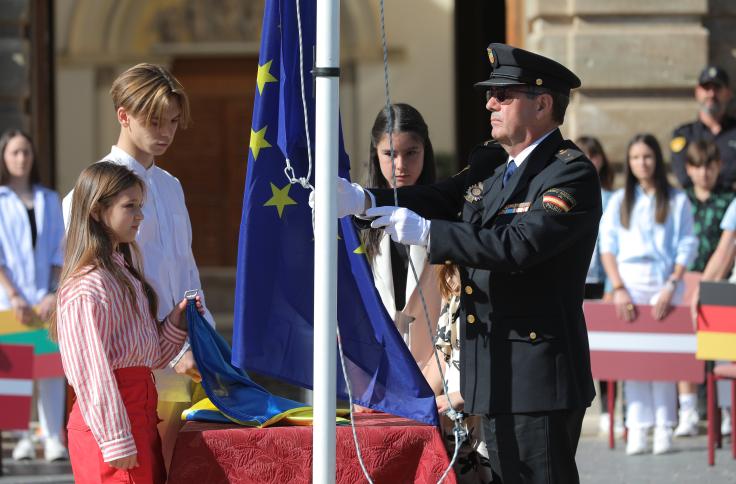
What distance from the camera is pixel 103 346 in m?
3.79

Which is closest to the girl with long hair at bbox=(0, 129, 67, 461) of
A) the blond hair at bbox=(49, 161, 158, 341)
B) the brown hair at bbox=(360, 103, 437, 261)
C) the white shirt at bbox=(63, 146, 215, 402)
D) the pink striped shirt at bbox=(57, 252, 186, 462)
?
the brown hair at bbox=(360, 103, 437, 261)

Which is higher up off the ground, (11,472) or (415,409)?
(415,409)

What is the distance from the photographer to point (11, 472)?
731cm

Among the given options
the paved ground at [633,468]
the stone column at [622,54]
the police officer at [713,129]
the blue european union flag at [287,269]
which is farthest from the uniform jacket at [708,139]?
the blue european union flag at [287,269]

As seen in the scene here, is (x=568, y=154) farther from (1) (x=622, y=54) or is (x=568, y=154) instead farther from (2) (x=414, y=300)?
(1) (x=622, y=54)

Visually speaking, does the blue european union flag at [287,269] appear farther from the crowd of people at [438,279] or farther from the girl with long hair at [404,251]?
the girl with long hair at [404,251]

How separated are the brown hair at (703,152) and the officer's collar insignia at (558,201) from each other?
4508mm

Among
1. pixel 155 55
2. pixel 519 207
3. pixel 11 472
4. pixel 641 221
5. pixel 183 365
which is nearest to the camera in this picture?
pixel 519 207

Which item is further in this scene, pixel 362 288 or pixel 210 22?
pixel 210 22

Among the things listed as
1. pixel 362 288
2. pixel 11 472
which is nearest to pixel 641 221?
pixel 11 472

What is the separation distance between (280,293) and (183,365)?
382 millimetres

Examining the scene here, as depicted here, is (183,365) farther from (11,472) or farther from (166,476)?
(11,472)

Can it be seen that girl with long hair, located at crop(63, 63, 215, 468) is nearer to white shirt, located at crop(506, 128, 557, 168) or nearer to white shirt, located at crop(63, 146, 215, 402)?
white shirt, located at crop(63, 146, 215, 402)

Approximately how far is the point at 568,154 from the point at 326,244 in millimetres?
747
